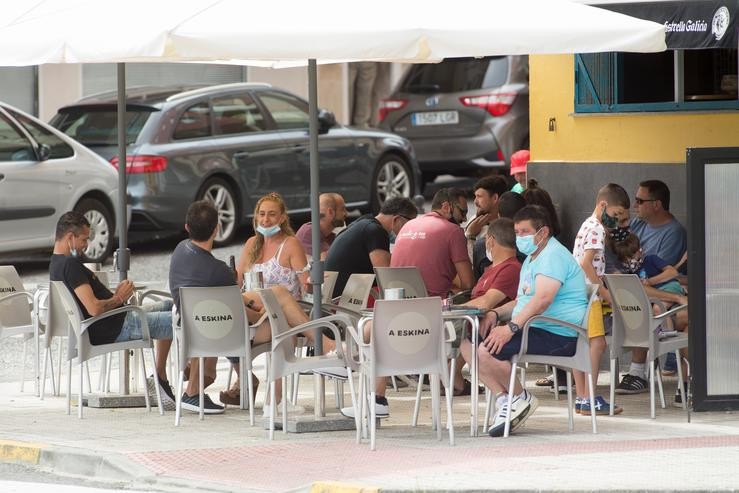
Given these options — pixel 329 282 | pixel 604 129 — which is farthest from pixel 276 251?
pixel 604 129

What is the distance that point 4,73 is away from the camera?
23641 mm

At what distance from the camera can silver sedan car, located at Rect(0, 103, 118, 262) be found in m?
16.7

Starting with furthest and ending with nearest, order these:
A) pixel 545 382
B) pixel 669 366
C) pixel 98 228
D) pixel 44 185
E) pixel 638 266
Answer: pixel 98 228 → pixel 44 185 → pixel 669 366 → pixel 545 382 → pixel 638 266

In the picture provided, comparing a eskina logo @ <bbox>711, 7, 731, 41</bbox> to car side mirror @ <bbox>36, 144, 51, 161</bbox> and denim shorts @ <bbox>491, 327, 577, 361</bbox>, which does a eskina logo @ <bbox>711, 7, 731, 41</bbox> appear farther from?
car side mirror @ <bbox>36, 144, 51, 161</bbox>

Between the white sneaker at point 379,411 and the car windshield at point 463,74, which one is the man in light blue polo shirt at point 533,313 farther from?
the car windshield at point 463,74

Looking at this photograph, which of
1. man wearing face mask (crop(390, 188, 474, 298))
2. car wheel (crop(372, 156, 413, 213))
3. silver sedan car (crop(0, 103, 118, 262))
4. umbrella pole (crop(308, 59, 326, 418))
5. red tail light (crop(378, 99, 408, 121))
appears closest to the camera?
umbrella pole (crop(308, 59, 326, 418))

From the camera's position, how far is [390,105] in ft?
73.8

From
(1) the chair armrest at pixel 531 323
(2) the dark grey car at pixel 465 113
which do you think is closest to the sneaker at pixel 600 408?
(1) the chair armrest at pixel 531 323

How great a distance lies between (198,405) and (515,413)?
2.23 meters

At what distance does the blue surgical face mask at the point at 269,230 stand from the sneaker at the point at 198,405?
1121mm

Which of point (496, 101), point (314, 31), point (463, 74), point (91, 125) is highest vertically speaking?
point (463, 74)

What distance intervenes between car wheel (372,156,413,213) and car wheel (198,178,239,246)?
89.6 inches

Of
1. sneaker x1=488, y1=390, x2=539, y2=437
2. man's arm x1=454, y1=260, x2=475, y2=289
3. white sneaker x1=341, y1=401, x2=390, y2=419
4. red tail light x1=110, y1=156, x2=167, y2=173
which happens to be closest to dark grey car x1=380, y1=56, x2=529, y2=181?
red tail light x1=110, y1=156, x2=167, y2=173

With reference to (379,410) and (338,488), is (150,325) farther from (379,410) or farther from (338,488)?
(338,488)
